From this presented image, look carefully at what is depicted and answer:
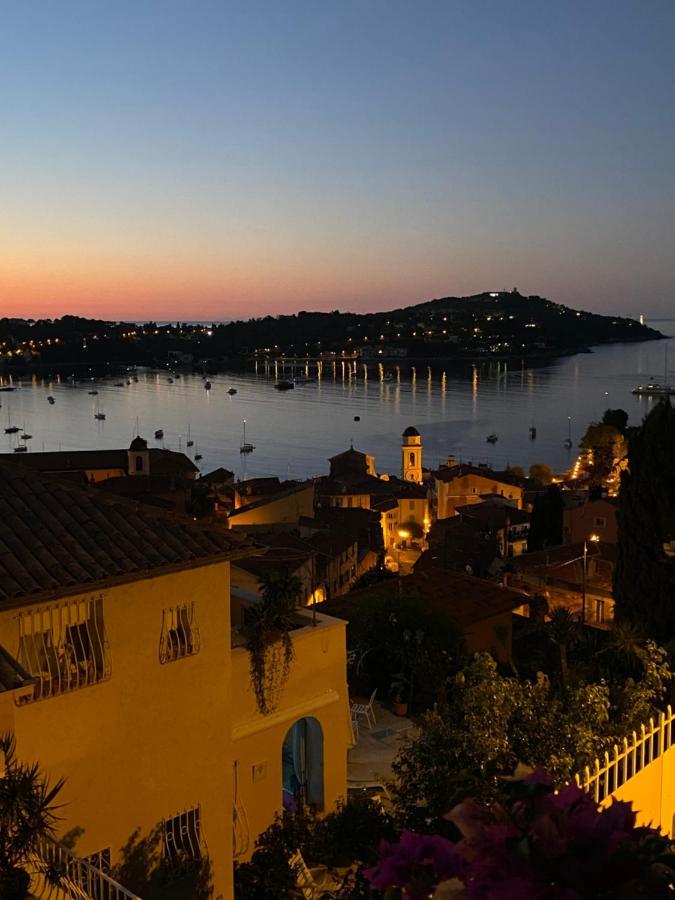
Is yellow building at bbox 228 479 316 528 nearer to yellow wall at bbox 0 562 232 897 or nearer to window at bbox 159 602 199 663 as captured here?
yellow wall at bbox 0 562 232 897

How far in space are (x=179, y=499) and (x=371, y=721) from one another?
27671 mm

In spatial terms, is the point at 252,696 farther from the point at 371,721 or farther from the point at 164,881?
the point at 371,721

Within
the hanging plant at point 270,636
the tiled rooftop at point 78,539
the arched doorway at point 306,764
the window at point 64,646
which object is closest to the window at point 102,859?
the window at point 64,646

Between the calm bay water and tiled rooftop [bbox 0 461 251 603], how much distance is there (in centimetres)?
6198

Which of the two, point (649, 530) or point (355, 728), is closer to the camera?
point (355, 728)

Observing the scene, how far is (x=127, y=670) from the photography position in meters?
5.49

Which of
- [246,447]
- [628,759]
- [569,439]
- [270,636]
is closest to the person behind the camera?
[628,759]

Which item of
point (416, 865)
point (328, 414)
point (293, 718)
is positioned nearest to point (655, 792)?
point (293, 718)

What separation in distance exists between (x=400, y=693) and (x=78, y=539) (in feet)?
21.1

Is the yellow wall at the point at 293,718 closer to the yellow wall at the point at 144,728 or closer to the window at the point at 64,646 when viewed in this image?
the yellow wall at the point at 144,728

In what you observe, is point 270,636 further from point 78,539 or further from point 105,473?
point 105,473

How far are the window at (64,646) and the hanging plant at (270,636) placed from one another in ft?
4.82

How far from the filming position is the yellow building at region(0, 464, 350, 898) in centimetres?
505

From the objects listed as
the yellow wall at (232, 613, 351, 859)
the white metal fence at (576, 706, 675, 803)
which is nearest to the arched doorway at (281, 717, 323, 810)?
the yellow wall at (232, 613, 351, 859)
